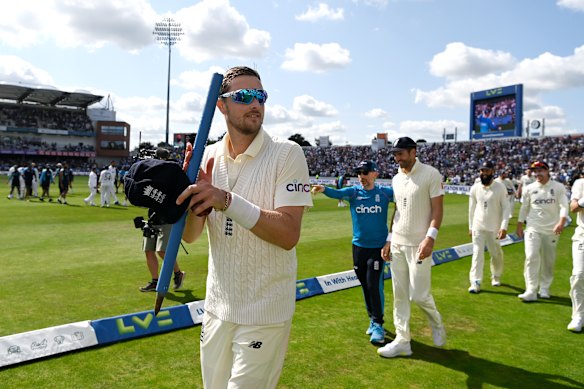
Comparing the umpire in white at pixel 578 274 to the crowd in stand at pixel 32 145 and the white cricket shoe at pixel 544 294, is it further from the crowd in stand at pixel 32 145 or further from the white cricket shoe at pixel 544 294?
the crowd in stand at pixel 32 145

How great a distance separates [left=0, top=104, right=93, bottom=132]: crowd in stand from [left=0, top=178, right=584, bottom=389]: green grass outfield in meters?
75.5

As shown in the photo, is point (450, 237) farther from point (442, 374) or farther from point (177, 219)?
point (177, 219)

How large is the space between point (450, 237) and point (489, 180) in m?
5.99

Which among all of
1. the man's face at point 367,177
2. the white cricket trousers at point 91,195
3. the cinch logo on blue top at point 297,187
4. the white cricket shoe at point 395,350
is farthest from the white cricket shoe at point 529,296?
the white cricket trousers at point 91,195

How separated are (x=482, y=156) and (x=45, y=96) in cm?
6771

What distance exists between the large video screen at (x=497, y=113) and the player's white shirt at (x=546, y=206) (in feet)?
148

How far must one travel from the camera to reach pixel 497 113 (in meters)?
50.1

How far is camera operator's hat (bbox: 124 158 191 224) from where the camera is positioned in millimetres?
2104

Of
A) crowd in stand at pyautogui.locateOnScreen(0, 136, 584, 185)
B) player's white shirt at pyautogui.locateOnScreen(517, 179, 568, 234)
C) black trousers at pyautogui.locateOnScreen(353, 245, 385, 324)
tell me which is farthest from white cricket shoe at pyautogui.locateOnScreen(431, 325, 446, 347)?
crowd in stand at pyautogui.locateOnScreen(0, 136, 584, 185)

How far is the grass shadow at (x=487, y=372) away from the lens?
4.60 meters

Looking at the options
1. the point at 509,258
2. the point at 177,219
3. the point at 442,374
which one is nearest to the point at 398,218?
the point at 442,374

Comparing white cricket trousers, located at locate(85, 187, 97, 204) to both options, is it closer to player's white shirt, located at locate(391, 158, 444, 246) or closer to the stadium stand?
player's white shirt, located at locate(391, 158, 444, 246)

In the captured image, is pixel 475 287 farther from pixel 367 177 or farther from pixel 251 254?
pixel 251 254

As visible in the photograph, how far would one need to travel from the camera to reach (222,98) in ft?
8.02
